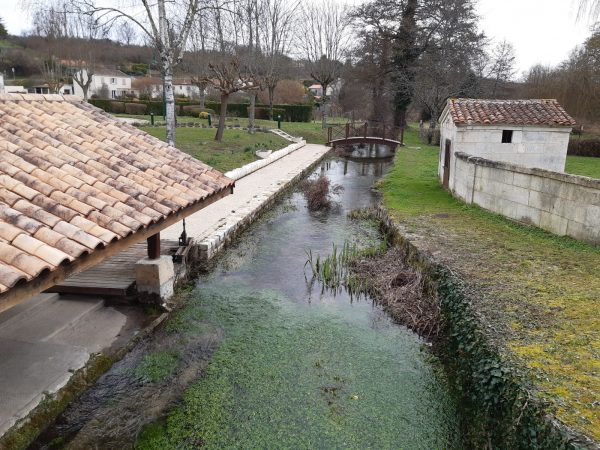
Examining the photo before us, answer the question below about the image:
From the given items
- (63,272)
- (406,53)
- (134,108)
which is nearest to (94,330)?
(63,272)

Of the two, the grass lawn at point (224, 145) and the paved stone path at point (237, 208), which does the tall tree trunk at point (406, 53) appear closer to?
the grass lawn at point (224, 145)

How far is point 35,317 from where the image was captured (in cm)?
619

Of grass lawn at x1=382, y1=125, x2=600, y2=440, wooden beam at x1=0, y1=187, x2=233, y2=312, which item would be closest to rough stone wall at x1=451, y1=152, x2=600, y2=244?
grass lawn at x1=382, y1=125, x2=600, y2=440

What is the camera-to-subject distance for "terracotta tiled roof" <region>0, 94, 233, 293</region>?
11.0 ft

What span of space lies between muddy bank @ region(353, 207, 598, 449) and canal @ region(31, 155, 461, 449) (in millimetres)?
237

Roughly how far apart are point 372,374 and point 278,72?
3195 centimetres

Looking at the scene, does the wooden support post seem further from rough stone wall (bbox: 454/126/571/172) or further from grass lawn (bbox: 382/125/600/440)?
rough stone wall (bbox: 454/126/571/172)

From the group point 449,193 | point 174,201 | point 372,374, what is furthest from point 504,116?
point 174,201

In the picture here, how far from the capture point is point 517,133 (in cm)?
1291

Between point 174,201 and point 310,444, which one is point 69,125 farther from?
Answer: point 310,444

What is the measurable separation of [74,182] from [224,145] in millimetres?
19122

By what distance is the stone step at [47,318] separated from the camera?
226 inches

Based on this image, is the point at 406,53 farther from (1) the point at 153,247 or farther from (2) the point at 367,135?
(1) the point at 153,247

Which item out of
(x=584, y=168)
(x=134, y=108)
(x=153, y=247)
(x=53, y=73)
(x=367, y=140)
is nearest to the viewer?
(x=153, y=247)
